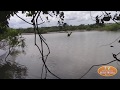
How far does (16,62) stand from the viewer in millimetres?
11758

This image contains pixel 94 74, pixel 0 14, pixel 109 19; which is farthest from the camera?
pixel 94 74

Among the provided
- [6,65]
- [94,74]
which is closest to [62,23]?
[94,74]
